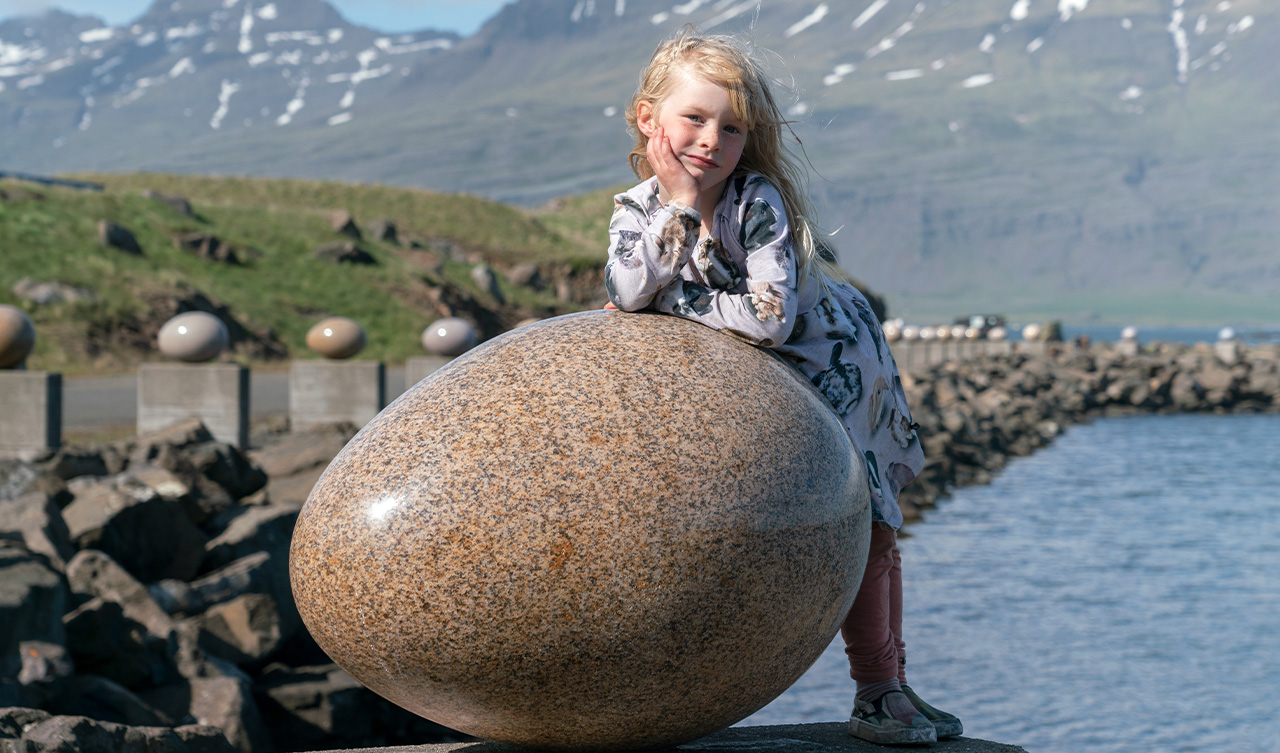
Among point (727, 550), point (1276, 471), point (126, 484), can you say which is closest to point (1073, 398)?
point (1276, 471)

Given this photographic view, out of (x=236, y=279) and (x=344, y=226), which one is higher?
(x=236, y=279)

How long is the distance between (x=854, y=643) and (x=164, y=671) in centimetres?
360

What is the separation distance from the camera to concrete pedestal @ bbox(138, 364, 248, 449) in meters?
13.0

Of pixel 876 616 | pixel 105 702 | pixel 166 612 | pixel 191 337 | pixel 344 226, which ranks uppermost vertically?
pixel 876 616

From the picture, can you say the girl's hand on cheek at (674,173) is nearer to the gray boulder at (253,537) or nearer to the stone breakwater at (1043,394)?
the gray boulder at (253,537)

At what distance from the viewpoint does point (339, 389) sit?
1465 cm

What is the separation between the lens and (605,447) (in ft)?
12.0

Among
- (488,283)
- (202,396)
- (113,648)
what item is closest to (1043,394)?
(488,283)

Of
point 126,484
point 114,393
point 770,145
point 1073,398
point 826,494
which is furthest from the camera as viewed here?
point 1073,398

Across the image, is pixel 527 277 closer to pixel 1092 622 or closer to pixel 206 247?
pixel 206 247

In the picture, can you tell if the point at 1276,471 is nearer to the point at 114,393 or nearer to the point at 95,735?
the point at 114,393

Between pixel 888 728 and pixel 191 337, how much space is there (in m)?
10.4

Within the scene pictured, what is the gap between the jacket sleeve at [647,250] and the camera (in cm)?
405

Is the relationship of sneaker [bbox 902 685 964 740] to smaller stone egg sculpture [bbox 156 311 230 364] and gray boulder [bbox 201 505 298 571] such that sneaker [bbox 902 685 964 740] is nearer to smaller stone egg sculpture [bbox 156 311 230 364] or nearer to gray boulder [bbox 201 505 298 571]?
gray boulder [bbox 201 505 298 571]
